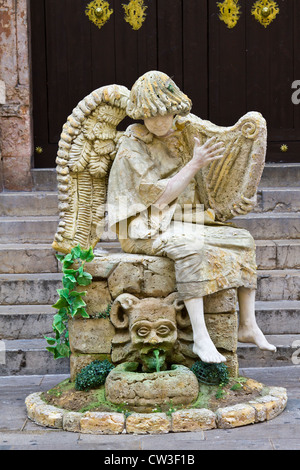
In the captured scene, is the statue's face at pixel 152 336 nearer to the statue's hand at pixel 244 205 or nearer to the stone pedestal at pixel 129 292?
the stone pedestal at pixel 129 292

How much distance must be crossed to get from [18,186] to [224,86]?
2.60m

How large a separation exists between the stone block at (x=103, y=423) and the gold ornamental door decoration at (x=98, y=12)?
5.55m

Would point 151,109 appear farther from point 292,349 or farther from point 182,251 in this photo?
point 292,349

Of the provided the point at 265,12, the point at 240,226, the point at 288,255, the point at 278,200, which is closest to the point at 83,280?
the point at 288,255

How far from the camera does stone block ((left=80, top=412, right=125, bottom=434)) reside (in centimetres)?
484

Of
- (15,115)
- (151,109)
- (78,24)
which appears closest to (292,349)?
(151,109)

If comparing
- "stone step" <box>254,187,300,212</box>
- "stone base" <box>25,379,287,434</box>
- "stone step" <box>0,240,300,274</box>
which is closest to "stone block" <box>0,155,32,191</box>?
"stone step" <box>0,240,300,274</box>

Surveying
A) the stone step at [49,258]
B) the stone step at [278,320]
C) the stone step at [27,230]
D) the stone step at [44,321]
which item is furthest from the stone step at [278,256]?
the stone step at [27,230]

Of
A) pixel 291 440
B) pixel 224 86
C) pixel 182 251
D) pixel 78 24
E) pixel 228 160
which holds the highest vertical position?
pixel 78 24

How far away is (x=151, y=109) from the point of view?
5.17 metres

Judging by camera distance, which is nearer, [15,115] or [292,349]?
[292,349]

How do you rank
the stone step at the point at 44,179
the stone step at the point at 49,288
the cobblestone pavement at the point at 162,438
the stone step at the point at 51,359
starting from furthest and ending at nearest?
the stone step at the point at 44,179, the stone step at the point at 49,288, the stone step at the point at 51,359, the cobblestone pavement at the point at 162,438

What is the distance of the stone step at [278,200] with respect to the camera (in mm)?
8281

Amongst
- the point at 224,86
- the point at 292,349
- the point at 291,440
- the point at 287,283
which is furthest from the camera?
the point at 224,86
